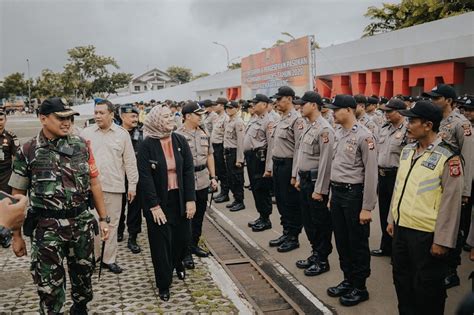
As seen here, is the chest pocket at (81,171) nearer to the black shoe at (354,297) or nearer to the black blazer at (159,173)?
the black blazer at (159,173)

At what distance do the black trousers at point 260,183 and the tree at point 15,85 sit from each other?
77.0 m

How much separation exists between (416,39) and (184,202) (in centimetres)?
1149

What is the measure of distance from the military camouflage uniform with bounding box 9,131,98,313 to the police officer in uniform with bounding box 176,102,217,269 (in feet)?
7.32

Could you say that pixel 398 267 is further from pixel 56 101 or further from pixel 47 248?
pixel 56 101

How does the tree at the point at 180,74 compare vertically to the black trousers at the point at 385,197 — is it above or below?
above

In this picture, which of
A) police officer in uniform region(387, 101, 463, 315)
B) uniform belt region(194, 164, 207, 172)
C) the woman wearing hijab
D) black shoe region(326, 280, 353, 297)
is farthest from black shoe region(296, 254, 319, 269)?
uniform belt region(194, 164, 207, 172)

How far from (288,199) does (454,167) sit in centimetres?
306

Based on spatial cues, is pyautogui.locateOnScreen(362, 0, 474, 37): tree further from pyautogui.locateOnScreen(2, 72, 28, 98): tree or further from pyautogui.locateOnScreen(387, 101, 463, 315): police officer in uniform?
pyautogui.locateOnScreen(2, 72, 28, 98): tree

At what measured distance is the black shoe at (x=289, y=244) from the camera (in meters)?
5.77

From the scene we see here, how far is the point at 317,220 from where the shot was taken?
16.3 feet

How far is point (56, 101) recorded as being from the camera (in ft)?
11.6

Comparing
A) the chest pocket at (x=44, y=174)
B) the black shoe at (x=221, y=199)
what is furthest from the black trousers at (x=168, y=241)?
the black shoe at (x=221, y=199)

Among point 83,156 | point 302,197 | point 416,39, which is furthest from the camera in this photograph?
point 416,39

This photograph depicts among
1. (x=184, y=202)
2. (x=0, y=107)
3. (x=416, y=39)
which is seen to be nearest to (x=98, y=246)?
(x=184, y=202)
